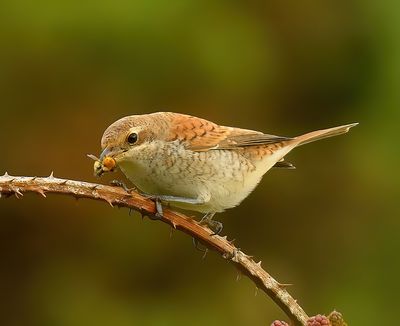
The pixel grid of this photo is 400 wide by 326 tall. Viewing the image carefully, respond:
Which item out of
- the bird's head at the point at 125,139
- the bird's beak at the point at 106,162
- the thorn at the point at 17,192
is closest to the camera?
the thorn at the point at 17,192

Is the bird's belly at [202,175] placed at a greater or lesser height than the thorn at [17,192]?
lesser

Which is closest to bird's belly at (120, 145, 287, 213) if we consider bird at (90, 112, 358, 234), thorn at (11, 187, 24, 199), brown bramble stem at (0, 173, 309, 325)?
bird at (90, 112, 358, 234)

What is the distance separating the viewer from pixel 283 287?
2770 millimetres

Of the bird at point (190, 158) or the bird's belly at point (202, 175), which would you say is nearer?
the bird at point (190, 158)

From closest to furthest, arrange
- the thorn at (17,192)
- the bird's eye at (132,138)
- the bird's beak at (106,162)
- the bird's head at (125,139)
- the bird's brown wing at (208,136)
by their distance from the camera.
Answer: the thorn at (17,192) < the bird's beak at (106,162) < the bird's head at (125,139) < the bird's eye at (132,138) < the bird's brown wing at (208,136)

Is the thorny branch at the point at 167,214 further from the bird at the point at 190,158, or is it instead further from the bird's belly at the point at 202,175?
the bird's belly at the point at 202,175

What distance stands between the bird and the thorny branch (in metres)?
0.30

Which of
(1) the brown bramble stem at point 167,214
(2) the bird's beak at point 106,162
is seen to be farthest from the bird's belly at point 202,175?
(1) the brown bramble stem at point 167,214

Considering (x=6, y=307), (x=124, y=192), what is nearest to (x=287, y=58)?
(x=6, y=307)

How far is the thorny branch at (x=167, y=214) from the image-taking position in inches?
104

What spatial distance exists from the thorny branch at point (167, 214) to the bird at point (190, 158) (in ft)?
0.98

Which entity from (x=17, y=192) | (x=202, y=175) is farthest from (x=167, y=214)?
(x=202, y=175)

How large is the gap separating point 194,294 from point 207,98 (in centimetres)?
129

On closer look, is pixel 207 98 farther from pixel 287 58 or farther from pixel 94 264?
pixel 94 264
